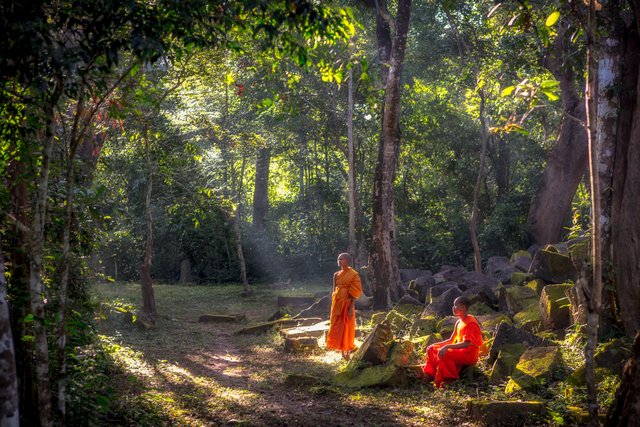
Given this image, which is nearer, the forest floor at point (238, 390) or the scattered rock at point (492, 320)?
the forest floor at point (238, 390)

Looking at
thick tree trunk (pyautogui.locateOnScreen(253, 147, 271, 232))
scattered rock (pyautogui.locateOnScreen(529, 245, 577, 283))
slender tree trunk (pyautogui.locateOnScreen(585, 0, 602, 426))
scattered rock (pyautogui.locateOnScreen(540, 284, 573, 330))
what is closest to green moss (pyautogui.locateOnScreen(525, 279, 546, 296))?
scattered rock (pyautogui.locateOnScreen(529, 245, 577, 283))

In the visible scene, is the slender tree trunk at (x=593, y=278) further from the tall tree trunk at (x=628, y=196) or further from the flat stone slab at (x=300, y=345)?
the flat stone slab at (x=300, y=345)

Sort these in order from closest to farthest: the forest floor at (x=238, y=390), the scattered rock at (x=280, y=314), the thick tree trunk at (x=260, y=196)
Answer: the forest floor at (x=238, y=390) < the scattered rock at (x=280, y=314) < the thick tree trunk at (x=260, y=196)

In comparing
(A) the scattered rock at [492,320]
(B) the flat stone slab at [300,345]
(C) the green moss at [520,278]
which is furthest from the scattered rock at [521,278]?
(B) the flat stone slab at [300,345]

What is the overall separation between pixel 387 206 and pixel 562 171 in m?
5.43

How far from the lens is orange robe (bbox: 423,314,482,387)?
8.88 meters

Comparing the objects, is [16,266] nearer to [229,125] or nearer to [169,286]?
[229,125]

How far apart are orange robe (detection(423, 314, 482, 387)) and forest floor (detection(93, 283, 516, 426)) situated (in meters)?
0.20

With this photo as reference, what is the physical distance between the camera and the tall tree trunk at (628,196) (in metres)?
8.39

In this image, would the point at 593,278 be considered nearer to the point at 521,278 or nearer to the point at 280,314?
the point at 521,278

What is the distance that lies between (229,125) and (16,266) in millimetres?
14772

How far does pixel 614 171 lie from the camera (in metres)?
9.10

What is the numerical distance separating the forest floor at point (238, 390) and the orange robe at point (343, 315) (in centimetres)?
28


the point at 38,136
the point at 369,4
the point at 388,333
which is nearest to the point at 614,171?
the point at 388,333
